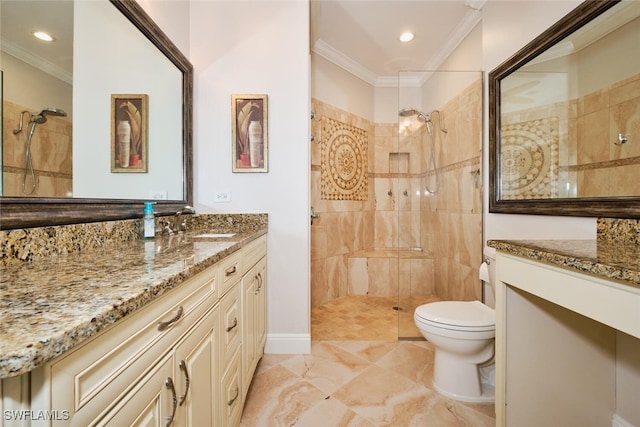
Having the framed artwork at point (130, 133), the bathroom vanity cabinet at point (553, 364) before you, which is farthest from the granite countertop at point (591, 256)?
the framed artwork at point (130, 133)

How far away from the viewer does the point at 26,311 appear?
433 millimetres

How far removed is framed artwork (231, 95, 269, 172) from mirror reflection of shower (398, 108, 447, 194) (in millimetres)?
1539

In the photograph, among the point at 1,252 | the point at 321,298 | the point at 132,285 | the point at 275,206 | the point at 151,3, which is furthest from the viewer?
the point at 321,298

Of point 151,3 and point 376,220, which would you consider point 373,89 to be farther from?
point 151,3

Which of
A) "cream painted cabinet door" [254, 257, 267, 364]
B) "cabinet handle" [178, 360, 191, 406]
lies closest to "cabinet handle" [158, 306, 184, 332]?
"cabinet handle" [178, 360, 191, 406]

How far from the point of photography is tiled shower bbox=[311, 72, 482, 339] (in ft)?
7.48

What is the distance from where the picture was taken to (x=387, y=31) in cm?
263

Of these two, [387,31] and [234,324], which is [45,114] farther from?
[387,31]

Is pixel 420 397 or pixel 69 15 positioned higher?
pixel 69 15

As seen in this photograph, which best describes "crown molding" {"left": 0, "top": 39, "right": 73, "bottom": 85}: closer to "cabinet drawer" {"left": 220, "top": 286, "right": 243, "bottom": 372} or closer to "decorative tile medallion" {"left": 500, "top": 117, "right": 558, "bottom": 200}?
"cabinet drawer" {"left": 220, "top": 286, "right": 243, "bottom": 372}

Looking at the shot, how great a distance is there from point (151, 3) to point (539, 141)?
2.40 metres

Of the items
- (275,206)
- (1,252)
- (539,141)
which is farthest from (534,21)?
(1,252)

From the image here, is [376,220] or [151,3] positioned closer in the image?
[151,3]

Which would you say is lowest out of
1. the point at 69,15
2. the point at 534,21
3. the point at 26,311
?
the point at 26,311
